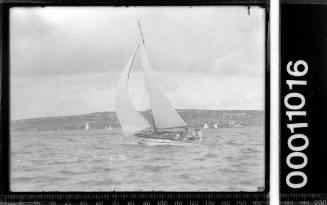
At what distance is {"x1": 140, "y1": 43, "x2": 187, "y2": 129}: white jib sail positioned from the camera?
149cm

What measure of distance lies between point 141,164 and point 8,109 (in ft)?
1.50

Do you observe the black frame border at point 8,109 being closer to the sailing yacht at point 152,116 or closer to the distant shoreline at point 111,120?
the distant shoreline at point 111,120

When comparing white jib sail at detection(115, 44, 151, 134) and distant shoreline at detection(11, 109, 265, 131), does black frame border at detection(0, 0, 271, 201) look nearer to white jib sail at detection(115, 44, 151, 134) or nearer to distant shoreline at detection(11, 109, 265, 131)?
distant shoreline at detection(11, 109, 265, 131)

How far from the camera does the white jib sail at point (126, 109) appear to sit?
4.88 ft

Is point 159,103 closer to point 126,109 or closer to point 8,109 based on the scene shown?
point 126,109

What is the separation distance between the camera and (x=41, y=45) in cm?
150

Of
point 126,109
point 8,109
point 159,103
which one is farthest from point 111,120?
point 8,109

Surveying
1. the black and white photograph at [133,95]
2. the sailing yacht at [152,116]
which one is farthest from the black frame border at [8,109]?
the sailing yacht at [152,116]

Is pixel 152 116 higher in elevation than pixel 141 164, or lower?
higher

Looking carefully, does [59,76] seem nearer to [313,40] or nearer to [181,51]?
[181,51]

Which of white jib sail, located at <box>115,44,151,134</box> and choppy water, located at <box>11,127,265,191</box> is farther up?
white jib sail, located at <box>115,44,151,134</box>

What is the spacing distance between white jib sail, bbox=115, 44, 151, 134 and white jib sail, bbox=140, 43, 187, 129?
5 cm

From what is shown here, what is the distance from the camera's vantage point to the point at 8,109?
151cm

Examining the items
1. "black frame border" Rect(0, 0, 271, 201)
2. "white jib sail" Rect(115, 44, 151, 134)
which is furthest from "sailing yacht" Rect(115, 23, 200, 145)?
"black frame border" Rect(0, 0, 271, 201)
